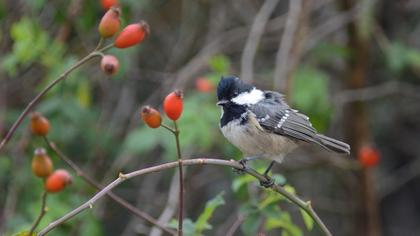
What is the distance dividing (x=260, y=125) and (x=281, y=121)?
0.13m

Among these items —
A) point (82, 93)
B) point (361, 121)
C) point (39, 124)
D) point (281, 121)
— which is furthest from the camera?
point (361, 121)

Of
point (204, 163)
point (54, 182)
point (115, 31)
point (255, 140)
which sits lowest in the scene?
point (54, 182)

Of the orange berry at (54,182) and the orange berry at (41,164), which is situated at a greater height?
the orange berry at (41,164)

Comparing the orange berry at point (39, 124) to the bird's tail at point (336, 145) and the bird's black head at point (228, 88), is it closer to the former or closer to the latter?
the bird's black head at point (228, 88)

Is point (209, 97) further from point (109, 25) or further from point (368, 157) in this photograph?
point (109, 25)

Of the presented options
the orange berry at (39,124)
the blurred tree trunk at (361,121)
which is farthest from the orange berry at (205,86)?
the orange berry at (39,124)

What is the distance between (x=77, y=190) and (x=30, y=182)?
12.3 inches

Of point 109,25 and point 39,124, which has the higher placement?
point 109,25

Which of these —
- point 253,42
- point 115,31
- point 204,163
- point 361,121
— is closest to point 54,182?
point 204,163

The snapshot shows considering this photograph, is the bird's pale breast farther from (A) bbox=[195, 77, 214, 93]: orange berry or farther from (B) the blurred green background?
(A) bbox=[195, 77, 214, 93]: orange berry

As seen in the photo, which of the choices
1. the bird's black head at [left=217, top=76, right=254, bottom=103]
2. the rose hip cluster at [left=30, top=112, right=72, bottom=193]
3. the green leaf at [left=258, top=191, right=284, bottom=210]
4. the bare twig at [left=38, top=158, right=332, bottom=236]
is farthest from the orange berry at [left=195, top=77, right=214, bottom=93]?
the rose hip cluster at [left=30, top=112, right=72, bottom=193]

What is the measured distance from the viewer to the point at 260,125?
3.34m

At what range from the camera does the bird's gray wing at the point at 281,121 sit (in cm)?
336

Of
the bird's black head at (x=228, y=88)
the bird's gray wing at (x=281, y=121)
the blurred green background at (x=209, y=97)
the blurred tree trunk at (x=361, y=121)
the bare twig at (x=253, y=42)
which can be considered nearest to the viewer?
the bird's black head at (x=228, y=88)
